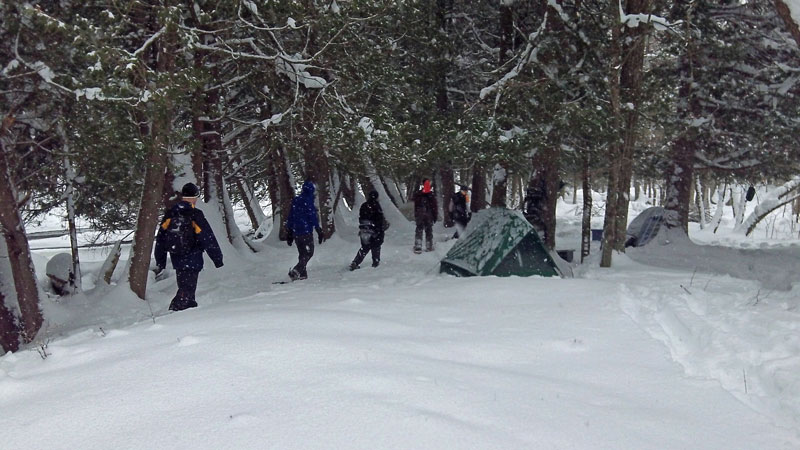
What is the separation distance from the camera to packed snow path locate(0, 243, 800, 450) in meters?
2.70

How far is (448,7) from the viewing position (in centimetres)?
1590

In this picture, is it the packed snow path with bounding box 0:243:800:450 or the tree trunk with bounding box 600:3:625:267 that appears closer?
the packed snow path with bounding box 0:243:800:450

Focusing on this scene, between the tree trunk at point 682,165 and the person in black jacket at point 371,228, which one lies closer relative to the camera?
the person in black jacket at point 371,228

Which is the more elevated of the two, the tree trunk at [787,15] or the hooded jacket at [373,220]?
the tree trunk at [787,15]

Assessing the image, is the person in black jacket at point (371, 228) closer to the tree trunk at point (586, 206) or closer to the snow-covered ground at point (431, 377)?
the tree trunk at point (586, 206)

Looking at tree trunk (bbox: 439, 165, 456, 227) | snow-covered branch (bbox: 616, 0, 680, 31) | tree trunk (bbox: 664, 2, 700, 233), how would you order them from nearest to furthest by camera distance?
1. snow-covered branch (bbox: 616, 0, 680, 31)
2. tree trunk (bbox: 664, 2, 700, 233)
3. tree trunk (bbox: 439, 165, 456, 227)

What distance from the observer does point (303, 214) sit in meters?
10.0

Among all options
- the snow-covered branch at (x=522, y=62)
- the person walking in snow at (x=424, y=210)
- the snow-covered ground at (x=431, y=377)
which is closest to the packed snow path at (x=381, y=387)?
the snow-covered ground at (x=431, y=377)

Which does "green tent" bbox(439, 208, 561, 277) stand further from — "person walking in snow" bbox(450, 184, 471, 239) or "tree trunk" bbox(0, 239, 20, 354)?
"person walking in snow" bbox(450, 184, 471, 239)

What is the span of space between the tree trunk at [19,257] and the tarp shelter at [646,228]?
1367cm

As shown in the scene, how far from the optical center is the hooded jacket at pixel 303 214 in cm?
1001

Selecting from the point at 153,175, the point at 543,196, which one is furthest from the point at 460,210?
the point at 153,175

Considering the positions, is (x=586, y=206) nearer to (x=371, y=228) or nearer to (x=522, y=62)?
(x=522, y=62)

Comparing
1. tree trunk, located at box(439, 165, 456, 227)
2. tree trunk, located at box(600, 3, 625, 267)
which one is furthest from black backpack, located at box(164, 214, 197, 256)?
tree trunk, located at box(439, 165, 456, 227)
